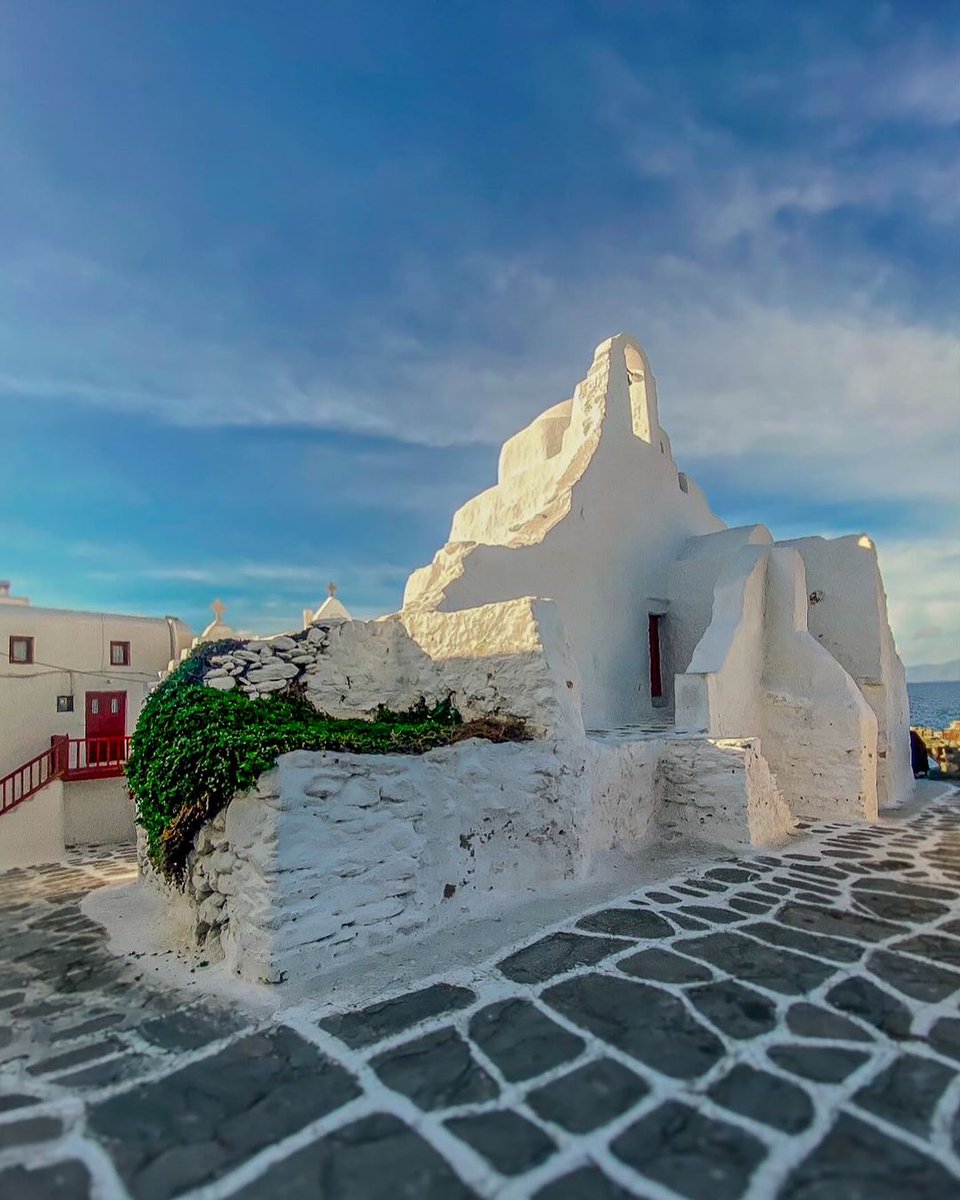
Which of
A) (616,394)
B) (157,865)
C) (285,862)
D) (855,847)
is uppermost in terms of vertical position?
(616,394)

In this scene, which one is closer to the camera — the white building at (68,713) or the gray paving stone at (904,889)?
the gray paving stone at (904,889)

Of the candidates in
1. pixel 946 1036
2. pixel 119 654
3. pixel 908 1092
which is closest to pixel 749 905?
pixel 946 1036

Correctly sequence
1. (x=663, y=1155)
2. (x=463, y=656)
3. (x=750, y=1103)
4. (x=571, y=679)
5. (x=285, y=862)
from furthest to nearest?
1. (x=463, y=656)
2. (x=571, y=679)
3. (x=285, y=862)
4. (x=750, y=1103)
5. (x=663, y=1155)

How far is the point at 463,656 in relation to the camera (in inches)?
270

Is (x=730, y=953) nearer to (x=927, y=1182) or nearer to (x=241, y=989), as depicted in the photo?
(x=927, y=1182)

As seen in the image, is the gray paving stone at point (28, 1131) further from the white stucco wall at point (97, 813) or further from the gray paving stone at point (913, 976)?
the white stucco wall at point (97, 813)

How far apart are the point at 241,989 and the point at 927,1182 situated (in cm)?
330

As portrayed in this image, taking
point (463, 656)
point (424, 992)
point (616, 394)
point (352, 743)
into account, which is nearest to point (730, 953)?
point (424, 992)

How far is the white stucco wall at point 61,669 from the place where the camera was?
11.9m

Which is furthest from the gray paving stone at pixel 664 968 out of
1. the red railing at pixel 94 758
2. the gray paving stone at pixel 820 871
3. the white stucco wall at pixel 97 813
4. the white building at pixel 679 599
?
the white stucco wall at pixel 97 813

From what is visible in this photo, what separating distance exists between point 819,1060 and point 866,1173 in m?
0.68

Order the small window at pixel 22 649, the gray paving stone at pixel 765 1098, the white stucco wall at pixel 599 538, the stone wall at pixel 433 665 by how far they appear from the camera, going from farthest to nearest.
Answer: the small window at pixel 22 649 → the white stucco wall at pixel 599 538 → the stone wall at pixel 433 665 → the gray paving stone at pixel 765 1098

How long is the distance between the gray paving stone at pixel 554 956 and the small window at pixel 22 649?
1182 cm

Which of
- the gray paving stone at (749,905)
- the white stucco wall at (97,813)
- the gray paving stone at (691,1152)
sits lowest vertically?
the white stucco wall at (97,813)
